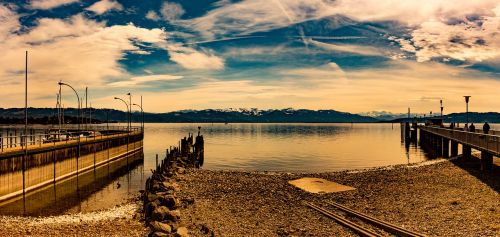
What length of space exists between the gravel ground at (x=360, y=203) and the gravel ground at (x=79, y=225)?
10.7ft

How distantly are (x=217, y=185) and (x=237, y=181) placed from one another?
276 cm

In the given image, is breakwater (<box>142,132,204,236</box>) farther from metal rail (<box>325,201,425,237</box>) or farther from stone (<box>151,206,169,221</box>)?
metal rail (<box>325,201,425,237</box>)

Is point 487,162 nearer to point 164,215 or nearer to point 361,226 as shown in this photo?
point 361,226

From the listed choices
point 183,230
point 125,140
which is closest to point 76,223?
point 183,230

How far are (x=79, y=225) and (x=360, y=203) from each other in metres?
17.0

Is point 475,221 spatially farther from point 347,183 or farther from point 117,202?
point 117,202

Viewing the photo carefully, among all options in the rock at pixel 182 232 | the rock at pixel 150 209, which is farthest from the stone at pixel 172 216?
the rock at pixel 182 232

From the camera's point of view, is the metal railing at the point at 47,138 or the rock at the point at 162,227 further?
the metal railing at the point at 47,138

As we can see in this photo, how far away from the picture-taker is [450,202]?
24297 mm

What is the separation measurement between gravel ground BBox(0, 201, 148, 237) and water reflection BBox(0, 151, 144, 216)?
12.8 ft

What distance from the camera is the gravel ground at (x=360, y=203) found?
1998 centimetres

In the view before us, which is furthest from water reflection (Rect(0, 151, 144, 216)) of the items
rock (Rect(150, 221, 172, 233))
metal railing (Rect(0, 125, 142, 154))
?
rock (Rect(150, 221, 172, 233))

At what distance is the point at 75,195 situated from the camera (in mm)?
36312

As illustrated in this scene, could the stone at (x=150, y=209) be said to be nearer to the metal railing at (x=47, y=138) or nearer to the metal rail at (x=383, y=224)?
the metal rail at (x=383, y=224)
